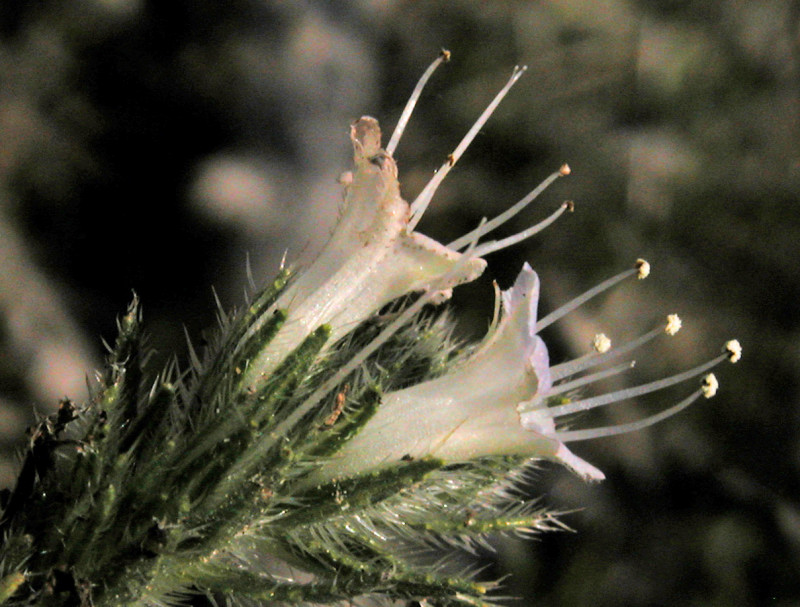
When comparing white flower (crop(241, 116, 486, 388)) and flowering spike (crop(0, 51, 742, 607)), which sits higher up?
white flower (crop(241, 116, 486, 388))

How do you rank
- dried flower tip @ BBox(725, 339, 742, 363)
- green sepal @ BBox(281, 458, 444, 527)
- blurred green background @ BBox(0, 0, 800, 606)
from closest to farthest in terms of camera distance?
green sepal @ BBox(281, 458, 444, 527) → dried flower tip @ BBox(725, 339, 742, 363) → blurred green background @ BBox(0, 0, 800, 606)

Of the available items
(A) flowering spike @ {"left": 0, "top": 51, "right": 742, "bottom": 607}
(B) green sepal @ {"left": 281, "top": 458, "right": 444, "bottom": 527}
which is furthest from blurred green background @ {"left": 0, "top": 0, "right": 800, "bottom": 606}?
(B) green sepal @ {"left": 281, "top": 458, "right": 444, "bottom": 527}

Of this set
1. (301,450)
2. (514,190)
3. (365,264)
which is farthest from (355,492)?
(514,190)

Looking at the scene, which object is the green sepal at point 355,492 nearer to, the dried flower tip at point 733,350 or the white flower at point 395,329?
the white flower at point 395,329

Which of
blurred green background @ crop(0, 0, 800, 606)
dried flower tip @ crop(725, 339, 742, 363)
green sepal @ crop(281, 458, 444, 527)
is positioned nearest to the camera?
green sepal @ crop(281, 458, 444, 527)

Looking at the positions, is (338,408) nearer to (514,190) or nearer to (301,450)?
(301,450)

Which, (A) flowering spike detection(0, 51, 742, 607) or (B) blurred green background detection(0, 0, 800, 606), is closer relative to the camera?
(A) flowering spike detection(0, 51, 742, 607)

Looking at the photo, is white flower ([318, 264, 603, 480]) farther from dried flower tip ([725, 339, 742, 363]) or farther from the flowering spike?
dried flower tip ([725, 339, 742, 363])

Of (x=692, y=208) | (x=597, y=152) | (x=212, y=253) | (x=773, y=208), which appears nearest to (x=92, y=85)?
(x=212, y=253)
